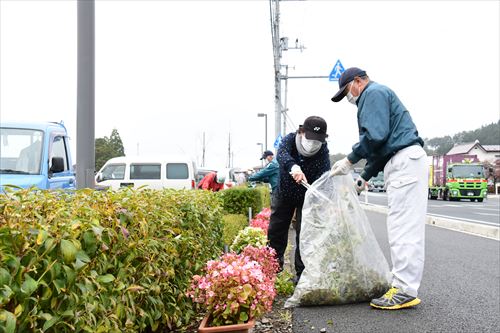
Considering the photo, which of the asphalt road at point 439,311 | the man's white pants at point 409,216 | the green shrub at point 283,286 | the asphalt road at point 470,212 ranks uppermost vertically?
the man's white pants at point 409,216

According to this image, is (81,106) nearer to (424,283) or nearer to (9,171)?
(9,171)

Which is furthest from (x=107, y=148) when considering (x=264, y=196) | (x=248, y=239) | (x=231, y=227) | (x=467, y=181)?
(x=248, y=239)

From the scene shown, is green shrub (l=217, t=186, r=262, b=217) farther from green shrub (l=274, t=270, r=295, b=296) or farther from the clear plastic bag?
the clear plastic bag

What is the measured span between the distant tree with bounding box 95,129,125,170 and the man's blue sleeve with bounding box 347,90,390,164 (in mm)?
56042

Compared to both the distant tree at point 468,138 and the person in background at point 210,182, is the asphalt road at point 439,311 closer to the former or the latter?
the person in background at point 210,182

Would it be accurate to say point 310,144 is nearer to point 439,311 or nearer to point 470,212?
point 439,311

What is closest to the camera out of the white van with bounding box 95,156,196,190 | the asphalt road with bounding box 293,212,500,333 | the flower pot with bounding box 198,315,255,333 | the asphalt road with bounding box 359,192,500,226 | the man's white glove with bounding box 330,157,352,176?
the flower pot with bounding box 198,315,255,333

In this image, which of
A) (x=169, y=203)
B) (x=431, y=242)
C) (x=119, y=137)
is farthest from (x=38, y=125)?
(x=119, y=137)

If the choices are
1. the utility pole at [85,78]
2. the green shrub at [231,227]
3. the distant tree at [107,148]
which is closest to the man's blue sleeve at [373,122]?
the utility pole at [85,78]

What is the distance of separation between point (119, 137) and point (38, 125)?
60.5 m

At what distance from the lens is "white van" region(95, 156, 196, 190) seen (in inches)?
677

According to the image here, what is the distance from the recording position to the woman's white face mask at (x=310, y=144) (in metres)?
4.39

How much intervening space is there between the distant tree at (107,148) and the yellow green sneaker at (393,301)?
56079mm

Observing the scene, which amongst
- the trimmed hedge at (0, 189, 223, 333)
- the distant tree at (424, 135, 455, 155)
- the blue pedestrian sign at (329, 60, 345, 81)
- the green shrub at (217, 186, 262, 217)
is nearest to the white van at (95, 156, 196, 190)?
the blue pedestrian sign at (329, 60, 345, 81)
